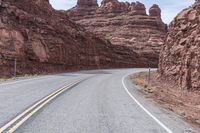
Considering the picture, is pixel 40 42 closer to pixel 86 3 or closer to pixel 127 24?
pixel 127 24

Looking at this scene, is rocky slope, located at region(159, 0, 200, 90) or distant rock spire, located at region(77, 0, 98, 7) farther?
distant rock spire, located at region(77, 0, 98, 7)

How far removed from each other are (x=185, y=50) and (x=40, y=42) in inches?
960

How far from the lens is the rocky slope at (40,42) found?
141 feet

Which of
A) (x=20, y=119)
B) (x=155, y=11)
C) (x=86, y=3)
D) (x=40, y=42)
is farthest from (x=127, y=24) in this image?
(x=20, y=119)

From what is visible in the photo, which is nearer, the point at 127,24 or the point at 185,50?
the point at 185,50

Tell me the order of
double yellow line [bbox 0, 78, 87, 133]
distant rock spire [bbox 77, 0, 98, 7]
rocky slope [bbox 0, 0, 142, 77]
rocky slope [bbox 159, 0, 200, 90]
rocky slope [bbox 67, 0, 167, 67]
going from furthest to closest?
1. distant rock spire [bbox 77, 0, 98, 7]
2. rocky slope [bbox 67, 0, 167, 67]
3. rocky slope [bbox 0, 0, 142, 77]
4. rocky slope [bbox 159, 0, 200, 90]
5. double yellow line [bbox 0, 78, 87, 133]

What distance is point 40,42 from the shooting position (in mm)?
50469

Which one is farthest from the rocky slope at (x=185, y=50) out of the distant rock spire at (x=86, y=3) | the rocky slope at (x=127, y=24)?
the distant rock spire at (x=86, y=3)

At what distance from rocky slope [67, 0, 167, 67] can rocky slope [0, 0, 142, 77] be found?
99.2 feet

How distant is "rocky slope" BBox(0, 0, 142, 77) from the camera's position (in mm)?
43094

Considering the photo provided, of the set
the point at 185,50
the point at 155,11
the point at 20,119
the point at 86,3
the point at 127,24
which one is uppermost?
the point at 86,3

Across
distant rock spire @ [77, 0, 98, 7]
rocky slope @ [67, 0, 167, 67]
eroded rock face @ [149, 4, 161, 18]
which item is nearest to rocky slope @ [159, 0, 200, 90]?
rocky slope @ [67, 0, 167, 67]

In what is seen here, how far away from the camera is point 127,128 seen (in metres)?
9.90

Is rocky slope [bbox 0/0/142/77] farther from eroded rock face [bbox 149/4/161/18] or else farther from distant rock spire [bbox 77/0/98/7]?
eroded rock face [bbox 149/4/161/18]
